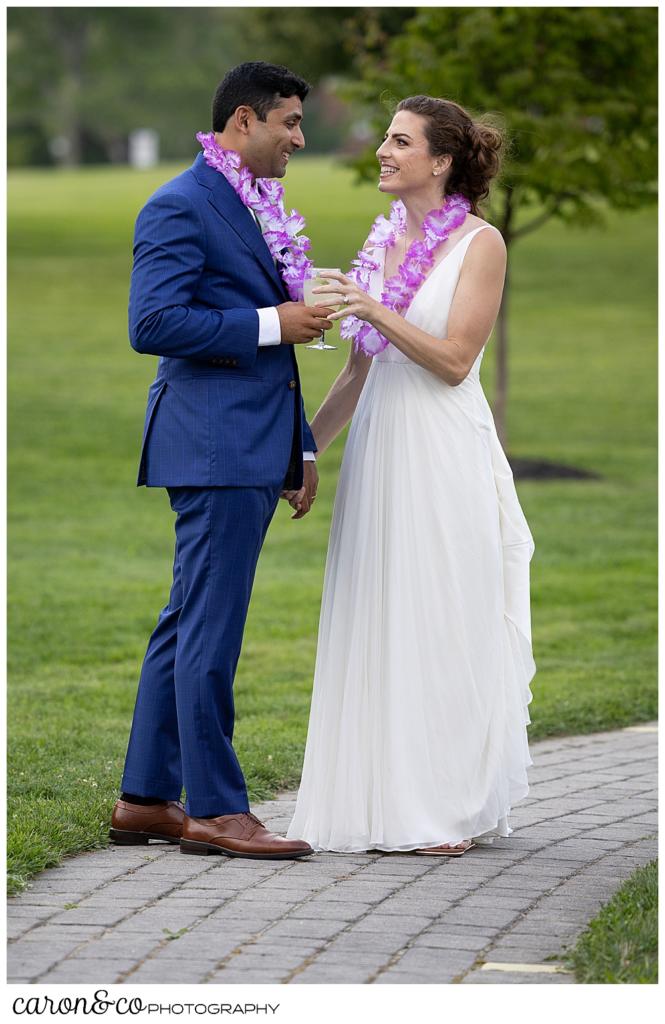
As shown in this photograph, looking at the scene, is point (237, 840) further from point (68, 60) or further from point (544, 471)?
point (68, 60)

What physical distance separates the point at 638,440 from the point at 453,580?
13502 millimetres

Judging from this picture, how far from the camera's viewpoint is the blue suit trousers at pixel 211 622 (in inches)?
200

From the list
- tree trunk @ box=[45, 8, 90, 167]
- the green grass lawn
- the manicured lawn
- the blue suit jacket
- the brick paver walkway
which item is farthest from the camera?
tree trunk @ box=[45, 8, 90, 167]

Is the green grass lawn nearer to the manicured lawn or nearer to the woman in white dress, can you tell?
the woman in white dress

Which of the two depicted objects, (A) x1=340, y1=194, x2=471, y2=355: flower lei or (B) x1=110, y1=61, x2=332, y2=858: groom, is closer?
(B) x1=110, y1=61, x2=332, y2=858: groom

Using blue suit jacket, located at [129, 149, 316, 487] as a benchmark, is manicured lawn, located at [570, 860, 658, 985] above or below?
below

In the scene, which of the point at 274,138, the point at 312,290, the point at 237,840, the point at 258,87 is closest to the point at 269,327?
the point at 312,290

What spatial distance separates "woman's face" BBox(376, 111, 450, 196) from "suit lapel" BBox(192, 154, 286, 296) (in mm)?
508

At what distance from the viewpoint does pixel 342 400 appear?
18.8 feet

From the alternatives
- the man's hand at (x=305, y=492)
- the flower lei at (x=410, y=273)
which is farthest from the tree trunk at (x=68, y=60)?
the man's hand at (x=305, y=492)

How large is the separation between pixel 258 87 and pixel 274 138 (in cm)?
16

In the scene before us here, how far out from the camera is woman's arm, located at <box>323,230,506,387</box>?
520 cm

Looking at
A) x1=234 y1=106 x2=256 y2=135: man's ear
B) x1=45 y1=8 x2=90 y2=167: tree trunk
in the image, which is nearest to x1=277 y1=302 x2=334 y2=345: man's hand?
x1=234 y1=106 x2=256 y2=135: man's ear

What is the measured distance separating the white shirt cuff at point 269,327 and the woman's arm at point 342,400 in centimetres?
67
